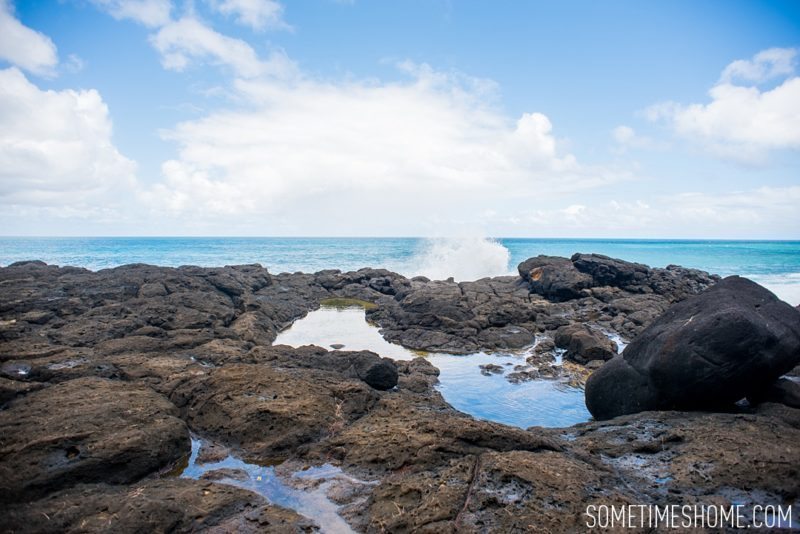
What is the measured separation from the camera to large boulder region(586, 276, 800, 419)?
343 inches

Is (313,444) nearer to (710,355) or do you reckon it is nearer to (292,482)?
(292,482)

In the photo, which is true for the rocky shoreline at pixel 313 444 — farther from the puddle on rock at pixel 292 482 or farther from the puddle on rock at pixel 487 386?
the puddle on rock at pixel 487 386

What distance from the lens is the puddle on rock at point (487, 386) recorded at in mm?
11531

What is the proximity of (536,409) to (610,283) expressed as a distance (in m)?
21.6

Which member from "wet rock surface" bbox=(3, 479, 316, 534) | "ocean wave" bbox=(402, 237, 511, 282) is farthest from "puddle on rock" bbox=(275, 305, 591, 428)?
"ocean wave" bbox=(402, 237, 511, 282)

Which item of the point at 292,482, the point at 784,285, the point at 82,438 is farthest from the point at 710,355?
the point at 784,285

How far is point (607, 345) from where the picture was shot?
1666 centimetres

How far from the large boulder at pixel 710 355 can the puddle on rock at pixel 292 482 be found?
661 centimetres

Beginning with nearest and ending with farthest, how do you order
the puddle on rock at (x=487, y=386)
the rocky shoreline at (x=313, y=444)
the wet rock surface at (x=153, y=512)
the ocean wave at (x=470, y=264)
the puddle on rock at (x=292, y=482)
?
the wet rock surface at (x=153, y=512), the rocky shoreline at (x=313, y=444), the puddle on rock at (x=292, y=482), the puddle on rock at (x=487, y=386), the ocean wave at (x=470, y=264)

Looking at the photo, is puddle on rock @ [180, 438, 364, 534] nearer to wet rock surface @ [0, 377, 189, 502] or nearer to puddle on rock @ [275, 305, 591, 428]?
wet rock surface @ [0, 377, 189, 502]

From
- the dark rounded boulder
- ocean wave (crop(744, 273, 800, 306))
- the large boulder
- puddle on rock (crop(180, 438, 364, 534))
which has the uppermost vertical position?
the large boulder

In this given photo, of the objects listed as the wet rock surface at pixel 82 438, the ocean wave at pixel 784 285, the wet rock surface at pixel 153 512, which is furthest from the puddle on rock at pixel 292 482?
the ocean wave at pixel 784 285

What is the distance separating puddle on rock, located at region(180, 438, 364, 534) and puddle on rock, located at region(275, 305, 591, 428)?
528cm

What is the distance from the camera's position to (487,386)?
45.6 feet
